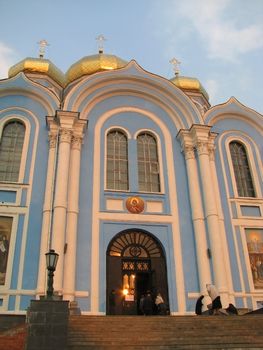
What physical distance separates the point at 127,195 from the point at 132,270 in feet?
9.01

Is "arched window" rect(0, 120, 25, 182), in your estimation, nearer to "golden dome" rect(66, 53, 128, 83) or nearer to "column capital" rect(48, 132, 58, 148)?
"column capital" rect(48, 132, 58, 148)

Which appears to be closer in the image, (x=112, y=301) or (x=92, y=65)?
(x=112, y=301)

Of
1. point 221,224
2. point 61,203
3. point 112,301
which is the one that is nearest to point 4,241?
point 61,203

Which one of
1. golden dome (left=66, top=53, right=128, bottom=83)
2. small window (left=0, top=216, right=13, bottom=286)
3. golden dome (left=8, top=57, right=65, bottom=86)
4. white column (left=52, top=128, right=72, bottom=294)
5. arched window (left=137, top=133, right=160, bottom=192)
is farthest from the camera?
golden dome (left=8, top=57, right=65, bottom=86)

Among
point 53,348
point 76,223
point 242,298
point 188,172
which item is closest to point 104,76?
point 188,172

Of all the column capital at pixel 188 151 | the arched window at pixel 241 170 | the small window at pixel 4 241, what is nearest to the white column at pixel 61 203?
the small window at pixel 4 241

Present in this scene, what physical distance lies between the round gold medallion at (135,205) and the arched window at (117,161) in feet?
2.24

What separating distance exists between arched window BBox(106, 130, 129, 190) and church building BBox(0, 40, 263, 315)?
0.04 meters

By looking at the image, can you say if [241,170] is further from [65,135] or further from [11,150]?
[11,150]

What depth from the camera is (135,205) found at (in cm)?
1465

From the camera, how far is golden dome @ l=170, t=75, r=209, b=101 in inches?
902

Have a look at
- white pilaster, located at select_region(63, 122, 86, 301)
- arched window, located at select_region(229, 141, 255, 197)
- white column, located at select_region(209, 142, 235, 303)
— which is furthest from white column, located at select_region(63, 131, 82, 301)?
arched window, located at select_region(229, 141, 255, 197)

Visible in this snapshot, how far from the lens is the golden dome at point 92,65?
20.8 m

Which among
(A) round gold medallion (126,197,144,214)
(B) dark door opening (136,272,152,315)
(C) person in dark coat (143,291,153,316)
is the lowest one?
(C) person in dark coat (143,291,153,316)
